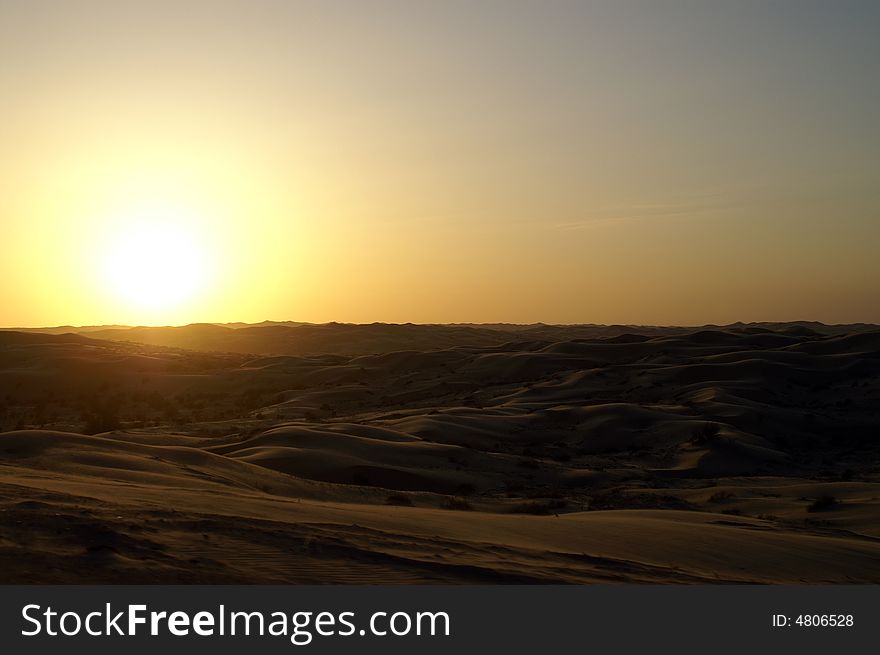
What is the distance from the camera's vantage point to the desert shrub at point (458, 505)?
13391 millimetres

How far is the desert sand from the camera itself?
7199mm

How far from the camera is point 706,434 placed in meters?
22.9

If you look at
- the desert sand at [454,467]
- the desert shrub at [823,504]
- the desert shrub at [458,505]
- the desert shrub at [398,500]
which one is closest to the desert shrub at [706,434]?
the desert sand at [454,467]

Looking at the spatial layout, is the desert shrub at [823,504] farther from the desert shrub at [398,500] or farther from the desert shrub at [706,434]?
the desert shrub at [706,434]

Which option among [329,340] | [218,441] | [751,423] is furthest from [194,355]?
[751,423]

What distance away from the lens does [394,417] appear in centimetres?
2853

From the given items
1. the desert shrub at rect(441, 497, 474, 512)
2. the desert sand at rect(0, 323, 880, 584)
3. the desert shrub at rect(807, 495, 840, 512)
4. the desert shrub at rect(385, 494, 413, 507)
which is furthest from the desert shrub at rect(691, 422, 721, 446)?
the desert shrub at rect(385, 494, 413, 507)

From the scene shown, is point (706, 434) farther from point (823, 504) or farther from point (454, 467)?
point (823, 504)

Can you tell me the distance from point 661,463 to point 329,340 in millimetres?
59281

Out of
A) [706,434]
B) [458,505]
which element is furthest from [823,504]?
[706,434]

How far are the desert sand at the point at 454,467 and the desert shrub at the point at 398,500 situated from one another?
2.5 inches

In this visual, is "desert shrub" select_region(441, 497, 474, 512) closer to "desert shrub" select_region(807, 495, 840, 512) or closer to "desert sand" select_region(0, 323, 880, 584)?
"desert sand" select_region(0, 323, 880, 584)

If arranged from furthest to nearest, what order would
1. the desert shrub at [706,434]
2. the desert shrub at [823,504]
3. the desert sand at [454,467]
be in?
1. the desert shrub at [706,434]
2. the desert shrub at [823,504]
3. the desert sand at [454,467]

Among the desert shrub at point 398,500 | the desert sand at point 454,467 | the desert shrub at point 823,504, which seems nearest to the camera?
the desert sand at point 454,467
